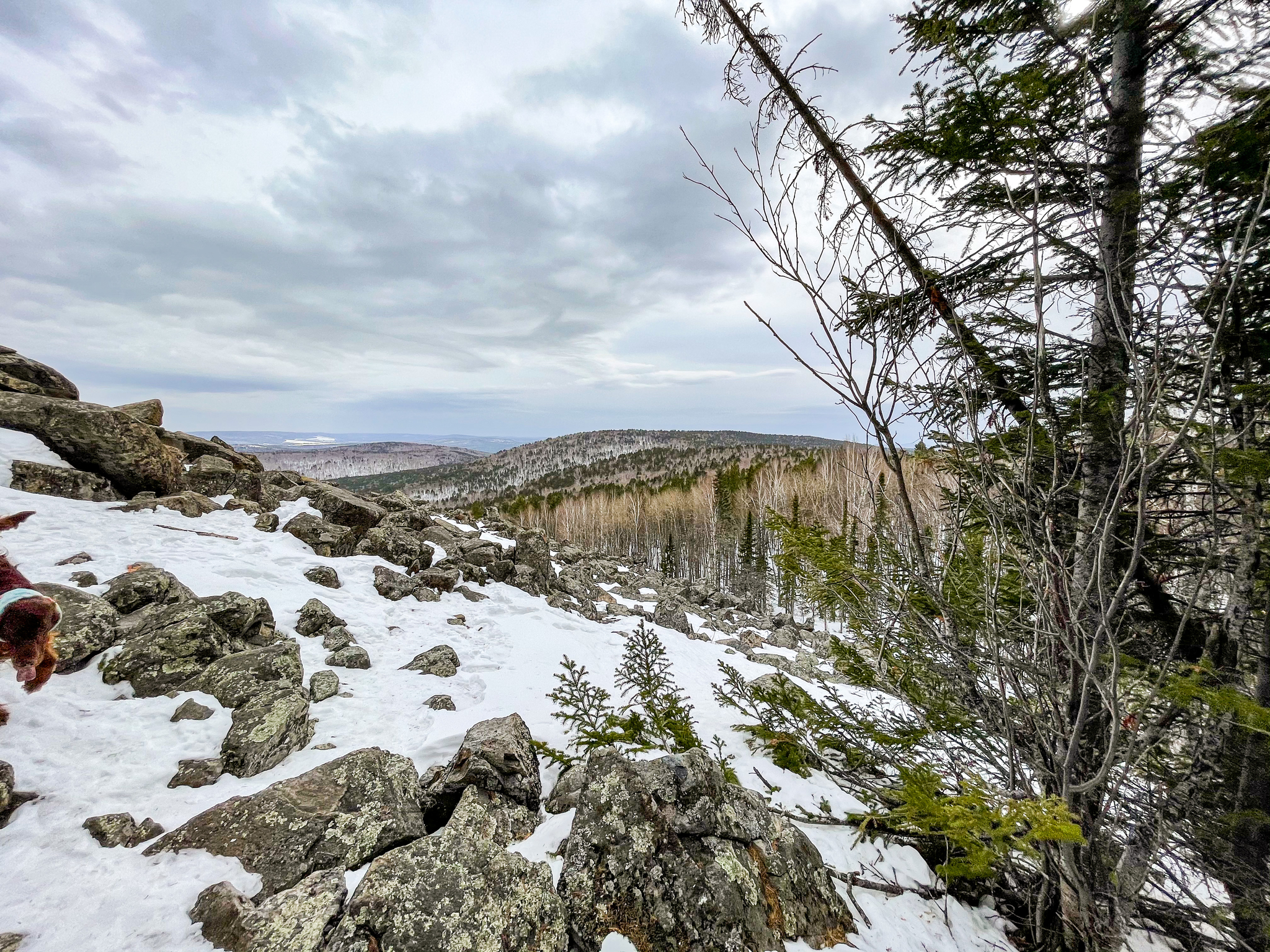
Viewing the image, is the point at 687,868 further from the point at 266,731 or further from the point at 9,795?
the point at 9,795

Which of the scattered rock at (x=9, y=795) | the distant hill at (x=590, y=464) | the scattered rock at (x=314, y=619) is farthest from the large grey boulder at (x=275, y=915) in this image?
the distant hill at (x=590, y=464)

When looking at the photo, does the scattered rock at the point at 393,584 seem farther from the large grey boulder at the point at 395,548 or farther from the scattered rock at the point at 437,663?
the scattered rock at the point at 437,663

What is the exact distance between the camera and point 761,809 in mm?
3176

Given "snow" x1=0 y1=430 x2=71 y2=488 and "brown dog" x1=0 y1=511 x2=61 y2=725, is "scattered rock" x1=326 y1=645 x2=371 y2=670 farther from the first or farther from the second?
"snow" x1=0 y1=430 x2=71 y2=488

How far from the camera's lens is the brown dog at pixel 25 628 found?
97.4 inches

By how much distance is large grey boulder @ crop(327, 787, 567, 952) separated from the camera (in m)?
2.08

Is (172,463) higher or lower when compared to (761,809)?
higher

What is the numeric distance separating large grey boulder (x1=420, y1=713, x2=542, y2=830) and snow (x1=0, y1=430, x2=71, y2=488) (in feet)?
32.9

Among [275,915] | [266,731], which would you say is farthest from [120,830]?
[275,915]

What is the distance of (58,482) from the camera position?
768cm

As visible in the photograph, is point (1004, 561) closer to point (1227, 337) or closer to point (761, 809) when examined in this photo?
point (1227, 337)

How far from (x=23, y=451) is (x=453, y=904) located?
11889 mm

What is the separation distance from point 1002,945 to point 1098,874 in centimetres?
115

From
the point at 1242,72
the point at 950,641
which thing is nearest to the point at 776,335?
the point at 950,641
